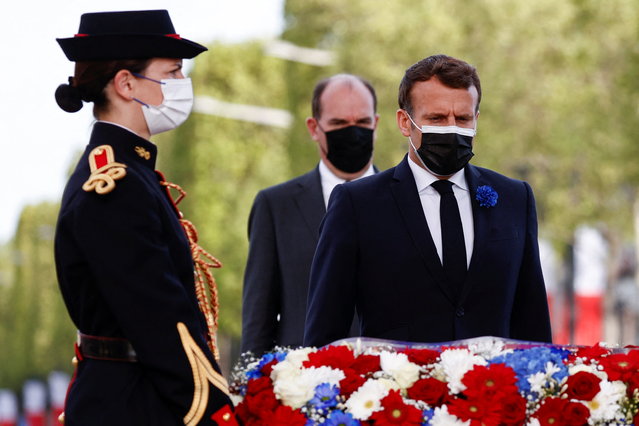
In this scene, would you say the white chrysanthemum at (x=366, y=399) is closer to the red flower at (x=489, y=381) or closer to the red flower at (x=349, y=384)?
the red flower at (x=349, y=384)

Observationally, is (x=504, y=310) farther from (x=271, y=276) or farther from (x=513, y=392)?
(x=271, y=276)

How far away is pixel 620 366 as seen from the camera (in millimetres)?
5344

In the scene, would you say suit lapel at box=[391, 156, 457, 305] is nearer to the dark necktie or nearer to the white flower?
the dark necktie

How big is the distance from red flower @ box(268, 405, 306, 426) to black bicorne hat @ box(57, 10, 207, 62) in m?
1.52

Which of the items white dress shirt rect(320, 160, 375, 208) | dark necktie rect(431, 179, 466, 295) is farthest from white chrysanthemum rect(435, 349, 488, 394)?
white dress shirt rect(320, 160, 375, 208)

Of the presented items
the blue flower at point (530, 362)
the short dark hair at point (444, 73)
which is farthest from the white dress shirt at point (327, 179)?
the blue flower at point (530, 362)

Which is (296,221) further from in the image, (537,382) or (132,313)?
(537,382)

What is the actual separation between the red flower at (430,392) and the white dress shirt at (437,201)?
1.00 meters

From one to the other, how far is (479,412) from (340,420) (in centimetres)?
51

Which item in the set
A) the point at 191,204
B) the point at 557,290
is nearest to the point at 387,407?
the point at 191,204

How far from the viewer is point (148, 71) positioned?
5680 mm

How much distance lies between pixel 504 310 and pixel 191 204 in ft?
138

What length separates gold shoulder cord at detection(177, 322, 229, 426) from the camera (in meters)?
5.20

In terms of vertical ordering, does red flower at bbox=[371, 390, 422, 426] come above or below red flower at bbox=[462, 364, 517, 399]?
below
